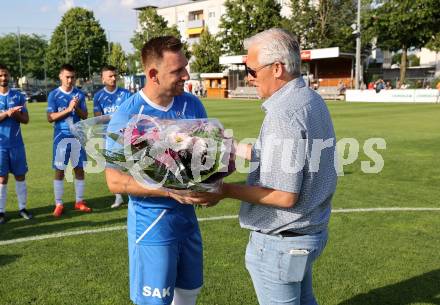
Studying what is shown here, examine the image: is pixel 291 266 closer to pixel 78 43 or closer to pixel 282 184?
pixel 282 184

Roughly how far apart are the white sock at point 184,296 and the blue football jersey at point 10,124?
5.06 m

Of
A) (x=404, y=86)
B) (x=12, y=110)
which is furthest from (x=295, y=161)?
(x=404, y=86)

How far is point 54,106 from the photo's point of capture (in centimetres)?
746

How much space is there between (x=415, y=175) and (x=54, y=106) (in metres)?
7.28

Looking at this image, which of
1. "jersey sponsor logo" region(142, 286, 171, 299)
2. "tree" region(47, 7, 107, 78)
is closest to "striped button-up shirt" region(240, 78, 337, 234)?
"jersey sponsor logo" region(142, 286, 171, 299)

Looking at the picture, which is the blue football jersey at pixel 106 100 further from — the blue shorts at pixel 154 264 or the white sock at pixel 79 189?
the blue shorts at pixel 154 264

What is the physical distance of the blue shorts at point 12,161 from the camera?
703 centimetres

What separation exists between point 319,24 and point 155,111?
6156 centimetres

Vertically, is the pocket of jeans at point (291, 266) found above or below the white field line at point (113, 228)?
above

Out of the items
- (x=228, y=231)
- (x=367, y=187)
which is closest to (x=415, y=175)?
(x=367, y=187)

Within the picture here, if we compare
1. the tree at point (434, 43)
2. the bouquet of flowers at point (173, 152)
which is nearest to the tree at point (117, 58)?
the tree at point (434, 43)

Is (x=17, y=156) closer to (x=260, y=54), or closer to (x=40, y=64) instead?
(x=260, y=54)

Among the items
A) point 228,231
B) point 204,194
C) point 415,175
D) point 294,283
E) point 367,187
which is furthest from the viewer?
point 415,175

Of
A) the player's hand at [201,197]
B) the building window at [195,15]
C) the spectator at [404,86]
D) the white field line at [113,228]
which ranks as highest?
the building window at [195,15]
